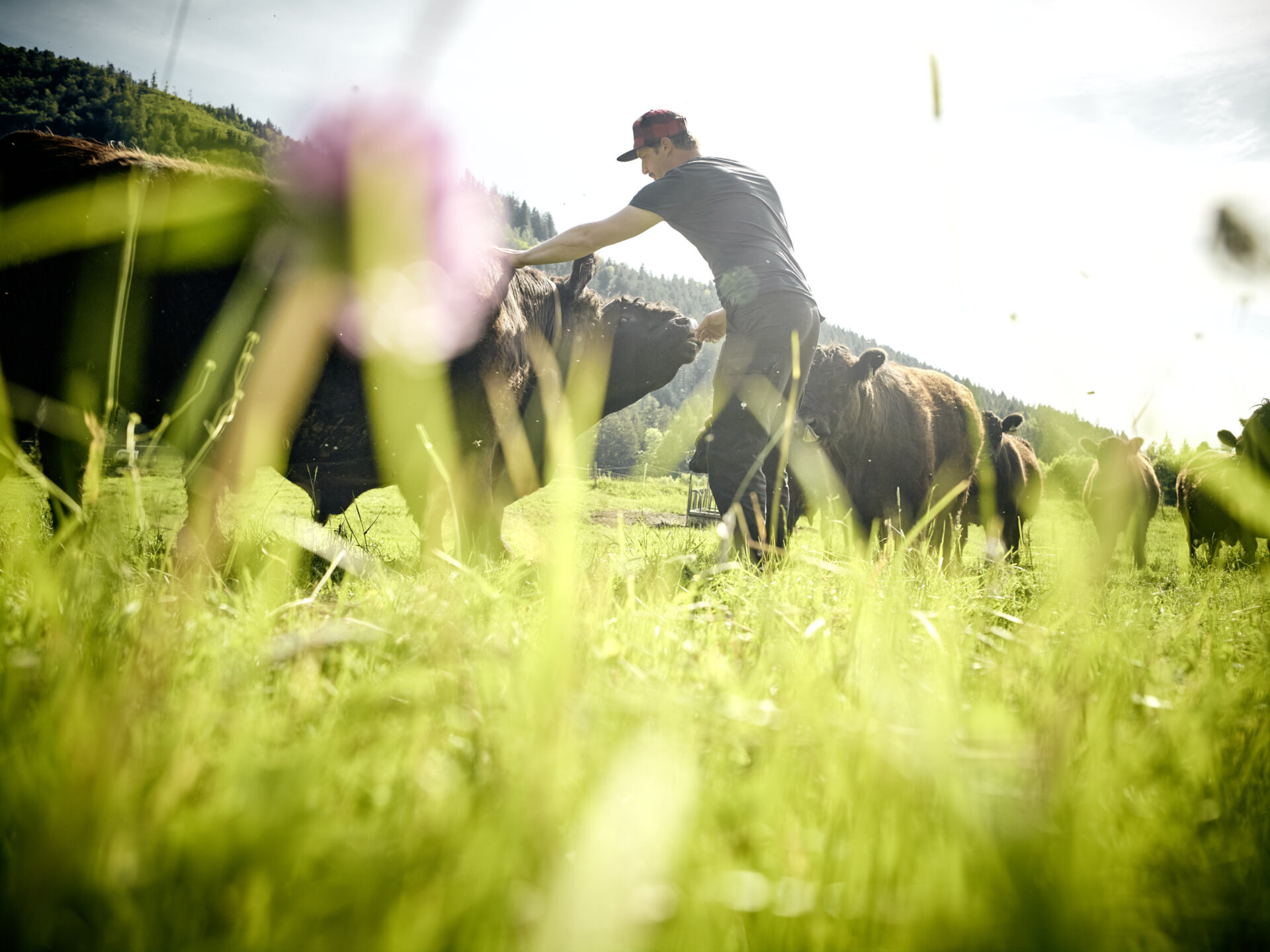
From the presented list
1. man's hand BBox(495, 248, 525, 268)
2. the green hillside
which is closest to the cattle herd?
man's hand BBox(495, 248, 525, 268)

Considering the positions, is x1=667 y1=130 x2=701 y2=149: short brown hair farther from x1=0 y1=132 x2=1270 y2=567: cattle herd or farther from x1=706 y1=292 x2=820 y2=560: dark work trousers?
x1=706 y1=292 x2=820 y2=560: dark work trousers

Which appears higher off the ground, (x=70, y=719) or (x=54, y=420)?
(x=54, y=420)

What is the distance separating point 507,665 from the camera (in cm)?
122

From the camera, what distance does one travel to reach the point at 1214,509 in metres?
11.4

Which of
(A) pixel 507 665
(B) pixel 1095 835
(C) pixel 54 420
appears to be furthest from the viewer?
(C) pixel 54 420

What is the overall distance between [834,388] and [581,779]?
21.6 ft

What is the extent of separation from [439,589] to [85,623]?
0.82 m

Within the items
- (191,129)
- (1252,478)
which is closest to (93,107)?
(191,129)

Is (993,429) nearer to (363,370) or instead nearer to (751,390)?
(751,390)

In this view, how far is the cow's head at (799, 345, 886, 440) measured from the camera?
666cm

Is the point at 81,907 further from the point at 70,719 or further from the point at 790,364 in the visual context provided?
the point at 790,364

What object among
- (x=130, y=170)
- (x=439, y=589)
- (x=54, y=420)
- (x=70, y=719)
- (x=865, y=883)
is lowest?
(x=865, y=883)

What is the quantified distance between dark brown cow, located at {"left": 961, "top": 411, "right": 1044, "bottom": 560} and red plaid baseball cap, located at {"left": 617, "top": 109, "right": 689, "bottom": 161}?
7.00m

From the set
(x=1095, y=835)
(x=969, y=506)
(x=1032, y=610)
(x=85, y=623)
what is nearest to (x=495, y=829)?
(x=1095, y=835)
